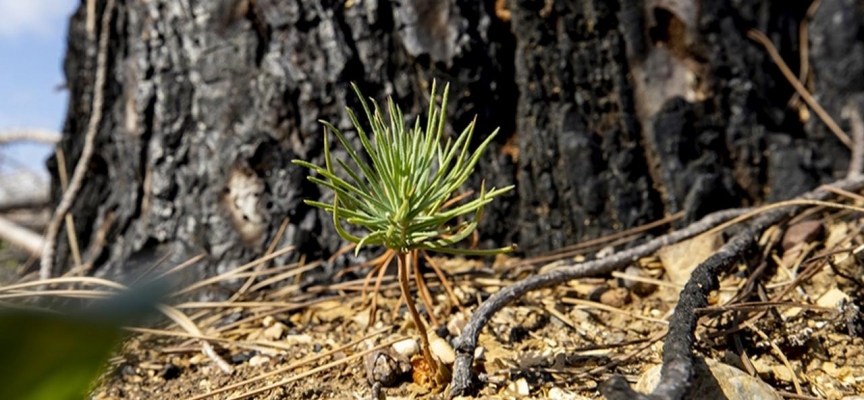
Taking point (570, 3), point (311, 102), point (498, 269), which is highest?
point (570, 3)

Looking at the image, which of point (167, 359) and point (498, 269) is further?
point (498, 269)

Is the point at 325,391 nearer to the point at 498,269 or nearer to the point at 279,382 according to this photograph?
the point at 279,382

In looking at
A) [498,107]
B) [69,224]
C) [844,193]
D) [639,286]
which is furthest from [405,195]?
[69,224]

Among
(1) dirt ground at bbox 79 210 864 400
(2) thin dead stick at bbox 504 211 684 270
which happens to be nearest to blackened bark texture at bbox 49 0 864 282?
(2) thin dead stick at bbox 504 211 684 270

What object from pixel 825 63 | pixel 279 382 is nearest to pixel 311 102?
pixel 279 382

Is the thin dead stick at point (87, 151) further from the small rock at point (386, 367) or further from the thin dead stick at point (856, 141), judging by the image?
the thin dead stick at point (856, 141)

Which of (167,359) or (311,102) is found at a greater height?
(311,102)

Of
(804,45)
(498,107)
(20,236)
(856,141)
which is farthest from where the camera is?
(20,236)

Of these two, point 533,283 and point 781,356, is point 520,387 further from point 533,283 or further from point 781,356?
point 781,356
